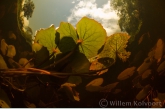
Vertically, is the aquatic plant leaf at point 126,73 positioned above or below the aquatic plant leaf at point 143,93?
above

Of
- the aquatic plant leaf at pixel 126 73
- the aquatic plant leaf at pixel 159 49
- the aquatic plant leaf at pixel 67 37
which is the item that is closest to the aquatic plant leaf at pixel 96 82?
the aquatic plant leaf at pixel 126 73

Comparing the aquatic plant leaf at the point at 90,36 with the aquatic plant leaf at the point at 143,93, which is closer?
the aquatic plant leaf at the point at 90,36

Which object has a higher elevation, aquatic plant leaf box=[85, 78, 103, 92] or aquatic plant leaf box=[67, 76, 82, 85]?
aquatic plant leaf box=[67, 76, 82, 85]

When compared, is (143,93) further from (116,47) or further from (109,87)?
(116,47)

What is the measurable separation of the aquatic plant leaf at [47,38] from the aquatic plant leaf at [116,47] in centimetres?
26

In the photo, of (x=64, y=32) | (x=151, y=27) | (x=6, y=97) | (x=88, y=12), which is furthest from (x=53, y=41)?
(x=151, y=27)

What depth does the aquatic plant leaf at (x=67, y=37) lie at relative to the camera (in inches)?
36.3

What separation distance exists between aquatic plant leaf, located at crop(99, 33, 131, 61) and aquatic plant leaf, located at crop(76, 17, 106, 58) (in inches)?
1.3

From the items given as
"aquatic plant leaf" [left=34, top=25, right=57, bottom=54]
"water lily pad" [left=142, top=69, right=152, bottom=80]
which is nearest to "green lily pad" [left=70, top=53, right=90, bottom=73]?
"aquatic plant leaf" [left=34, top=25, right=57, bottom=54]

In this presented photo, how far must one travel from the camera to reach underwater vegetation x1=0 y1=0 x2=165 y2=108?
93 centimetres

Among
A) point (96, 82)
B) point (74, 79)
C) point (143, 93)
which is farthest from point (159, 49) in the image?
point (74, 79)

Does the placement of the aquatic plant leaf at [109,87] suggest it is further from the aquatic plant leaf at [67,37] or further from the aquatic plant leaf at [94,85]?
the aquatic plant leaf at [67,37]

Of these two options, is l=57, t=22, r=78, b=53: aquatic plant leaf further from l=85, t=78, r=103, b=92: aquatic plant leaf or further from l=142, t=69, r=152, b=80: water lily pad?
l=142, t=69, r=152, b=80: water lily pad

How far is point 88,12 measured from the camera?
0.94m
